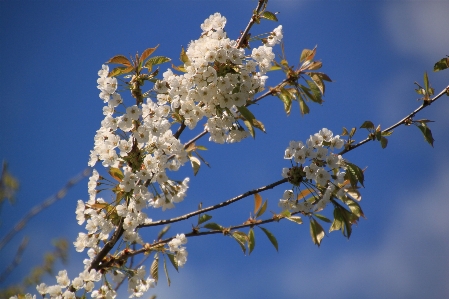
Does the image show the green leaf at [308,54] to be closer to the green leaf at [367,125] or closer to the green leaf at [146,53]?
the green leaf at [367,125]

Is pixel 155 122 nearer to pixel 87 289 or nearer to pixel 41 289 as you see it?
pixel 87 289

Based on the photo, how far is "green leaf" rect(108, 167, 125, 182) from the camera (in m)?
2.41

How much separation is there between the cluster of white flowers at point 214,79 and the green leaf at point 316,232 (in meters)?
0.90

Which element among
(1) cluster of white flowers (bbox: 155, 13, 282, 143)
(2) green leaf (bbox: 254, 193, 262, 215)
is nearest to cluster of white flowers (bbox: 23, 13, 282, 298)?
(1) cluster of white flowers (bbox: 155, 13, 282, 143)

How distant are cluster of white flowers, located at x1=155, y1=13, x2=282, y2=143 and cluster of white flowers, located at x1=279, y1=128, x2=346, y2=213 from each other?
0.49 meters

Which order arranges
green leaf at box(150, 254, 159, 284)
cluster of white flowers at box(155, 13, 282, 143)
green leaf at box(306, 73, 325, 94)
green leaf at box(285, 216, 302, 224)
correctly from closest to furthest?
cluster of white flowers at box(155, 13, 282, 143) < green leaf at box(306, 73, 325, 94) < green leaf at box(285, 216, 302, 224) < green leaf at box(150, 254, 159, 284)

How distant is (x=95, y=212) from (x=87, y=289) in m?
0.56

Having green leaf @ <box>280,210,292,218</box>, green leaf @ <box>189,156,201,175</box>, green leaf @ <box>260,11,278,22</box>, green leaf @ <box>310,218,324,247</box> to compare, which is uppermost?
green leaf @ <box>260,11,278,22</box>

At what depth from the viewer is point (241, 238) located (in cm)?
262

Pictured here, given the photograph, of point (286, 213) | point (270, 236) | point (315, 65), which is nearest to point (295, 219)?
point (286, 213)

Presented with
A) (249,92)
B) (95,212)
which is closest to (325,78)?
(249,92)

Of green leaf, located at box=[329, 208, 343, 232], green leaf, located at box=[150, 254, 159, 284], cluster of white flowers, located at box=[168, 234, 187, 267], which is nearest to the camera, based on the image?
green leaf, located at box=[329, 208, 343, 232]

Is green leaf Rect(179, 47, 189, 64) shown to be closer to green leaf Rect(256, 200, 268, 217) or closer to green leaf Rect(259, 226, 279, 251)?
green leaf Rect(256, 200, 268, 217)

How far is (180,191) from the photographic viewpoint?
286 centimetres
